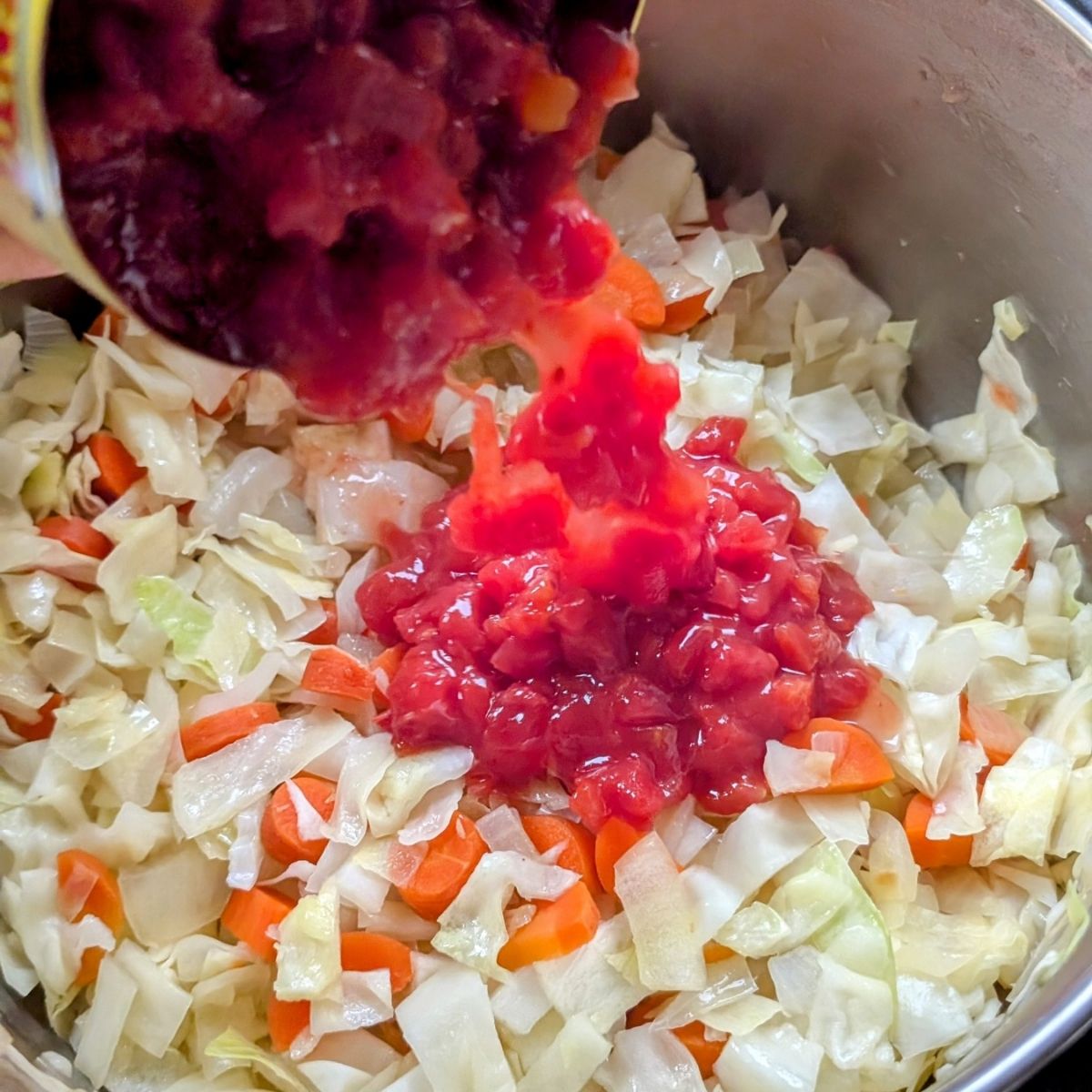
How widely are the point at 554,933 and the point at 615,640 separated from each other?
529 millimetres

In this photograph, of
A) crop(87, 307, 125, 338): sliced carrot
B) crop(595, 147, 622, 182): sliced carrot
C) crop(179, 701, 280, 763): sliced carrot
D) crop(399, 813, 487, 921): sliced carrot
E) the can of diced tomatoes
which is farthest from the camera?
crop(595, 147, 622, 182): sliced carrot

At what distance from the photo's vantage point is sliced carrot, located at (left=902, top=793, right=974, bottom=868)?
2.09m

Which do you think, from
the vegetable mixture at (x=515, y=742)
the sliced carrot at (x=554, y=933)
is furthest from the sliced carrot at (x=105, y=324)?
the sliced carrot at (x=554, y=933)

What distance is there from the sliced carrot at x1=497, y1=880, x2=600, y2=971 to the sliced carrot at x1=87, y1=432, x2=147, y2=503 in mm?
1207

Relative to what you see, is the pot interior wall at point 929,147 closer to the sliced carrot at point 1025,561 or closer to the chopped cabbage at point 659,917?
the sliced carrot at point 1025,561

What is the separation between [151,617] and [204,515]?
267 millimetres

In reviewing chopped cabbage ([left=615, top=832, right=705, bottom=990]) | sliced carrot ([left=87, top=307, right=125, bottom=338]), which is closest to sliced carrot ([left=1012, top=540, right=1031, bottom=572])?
chopped cabbage ([left=615, top=832, right=705, bottom=990])

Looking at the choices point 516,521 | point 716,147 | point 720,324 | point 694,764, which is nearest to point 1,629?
point 516,521

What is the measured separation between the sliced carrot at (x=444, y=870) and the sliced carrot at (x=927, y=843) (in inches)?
30.9

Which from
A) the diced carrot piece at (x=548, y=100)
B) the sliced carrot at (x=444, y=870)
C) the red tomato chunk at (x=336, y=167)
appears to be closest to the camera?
the red tomato chunk at (x=336, y=167)

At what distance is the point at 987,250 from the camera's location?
2426mm

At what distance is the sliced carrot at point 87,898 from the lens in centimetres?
196

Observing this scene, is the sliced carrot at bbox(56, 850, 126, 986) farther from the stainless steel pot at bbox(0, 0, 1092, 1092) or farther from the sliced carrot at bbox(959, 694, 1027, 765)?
the sliced carrot at bbox(959, 694, 1027, 765)

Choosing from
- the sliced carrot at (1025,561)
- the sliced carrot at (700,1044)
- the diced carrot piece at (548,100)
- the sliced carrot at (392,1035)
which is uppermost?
the diced carrot piece at (548,100)
